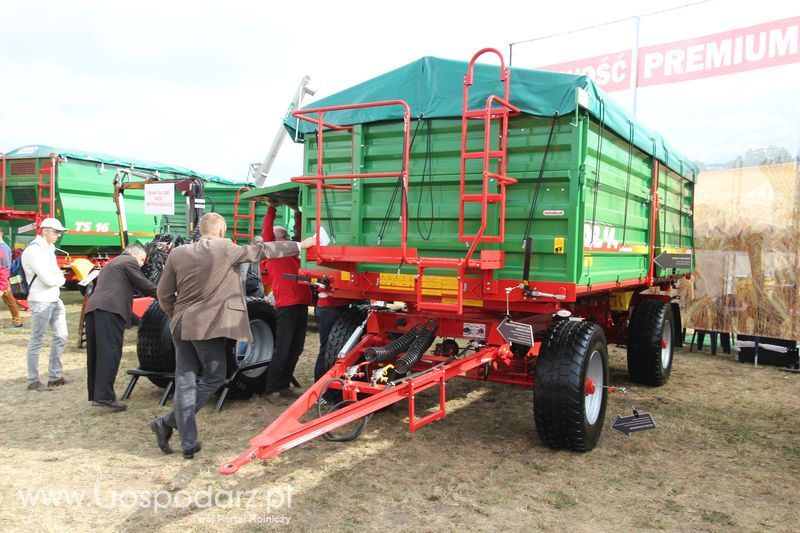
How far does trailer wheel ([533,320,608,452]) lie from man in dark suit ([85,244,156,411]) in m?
3.39

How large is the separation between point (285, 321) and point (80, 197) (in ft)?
25.1

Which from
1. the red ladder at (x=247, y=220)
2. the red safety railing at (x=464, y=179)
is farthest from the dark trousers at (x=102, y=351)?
the red ladder at (x=247, y=220)

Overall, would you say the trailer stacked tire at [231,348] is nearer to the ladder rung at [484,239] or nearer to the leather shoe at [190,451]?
the leather shoe at [190,451]

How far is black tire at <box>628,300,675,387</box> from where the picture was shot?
250 inches

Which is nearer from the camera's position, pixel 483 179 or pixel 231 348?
pixel 483 179

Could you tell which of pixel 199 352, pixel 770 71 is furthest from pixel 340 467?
pixel 770 71

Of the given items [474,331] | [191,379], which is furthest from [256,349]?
[474,331]

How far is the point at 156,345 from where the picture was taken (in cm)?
523

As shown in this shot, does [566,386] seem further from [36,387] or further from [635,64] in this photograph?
[635,64]

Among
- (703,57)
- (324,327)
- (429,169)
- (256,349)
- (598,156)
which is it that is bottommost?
(256,349)

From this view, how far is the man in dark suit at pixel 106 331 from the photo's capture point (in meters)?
5.04

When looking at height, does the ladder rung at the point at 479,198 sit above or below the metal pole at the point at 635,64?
below

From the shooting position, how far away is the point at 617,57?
998 centimetres

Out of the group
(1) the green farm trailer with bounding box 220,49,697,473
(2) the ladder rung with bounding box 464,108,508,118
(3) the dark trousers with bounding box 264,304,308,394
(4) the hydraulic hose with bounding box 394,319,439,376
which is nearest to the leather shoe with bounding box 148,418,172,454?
(1) the green farm trailer with bounding box 220,49,697,473
